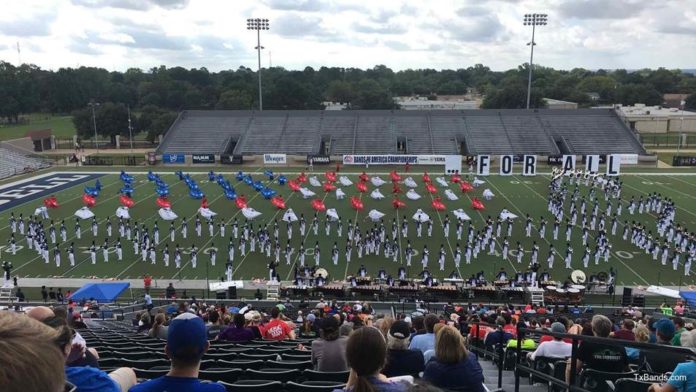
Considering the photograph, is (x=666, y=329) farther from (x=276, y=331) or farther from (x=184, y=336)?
(x=276, y=331)

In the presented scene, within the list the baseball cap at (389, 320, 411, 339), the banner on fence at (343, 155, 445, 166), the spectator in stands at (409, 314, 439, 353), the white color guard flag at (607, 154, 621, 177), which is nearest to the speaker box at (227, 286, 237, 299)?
the spectator in stands at (409, 314, 439, 353)

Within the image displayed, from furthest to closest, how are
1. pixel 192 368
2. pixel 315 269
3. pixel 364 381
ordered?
1. pixel 315 269
2. pixel 192 368
3. pixel 364 381

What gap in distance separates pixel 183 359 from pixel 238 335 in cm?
435

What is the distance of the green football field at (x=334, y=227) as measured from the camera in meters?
19.6

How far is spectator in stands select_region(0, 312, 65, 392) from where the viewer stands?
1.38m

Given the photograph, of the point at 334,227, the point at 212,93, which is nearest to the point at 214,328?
the point at 334,227

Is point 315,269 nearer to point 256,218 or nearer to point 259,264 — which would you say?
point 259,264

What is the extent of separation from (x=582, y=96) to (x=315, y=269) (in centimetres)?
7667

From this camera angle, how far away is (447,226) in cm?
2355

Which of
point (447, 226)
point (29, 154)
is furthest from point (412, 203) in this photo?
point (29, 154)

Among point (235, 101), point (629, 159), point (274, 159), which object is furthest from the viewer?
point (235, 101)

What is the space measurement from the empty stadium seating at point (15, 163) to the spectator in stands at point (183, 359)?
4485cm

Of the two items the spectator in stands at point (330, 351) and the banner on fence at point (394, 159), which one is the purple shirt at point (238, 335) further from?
the banner on fence at point (394, 159)

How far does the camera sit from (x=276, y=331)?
738cm
